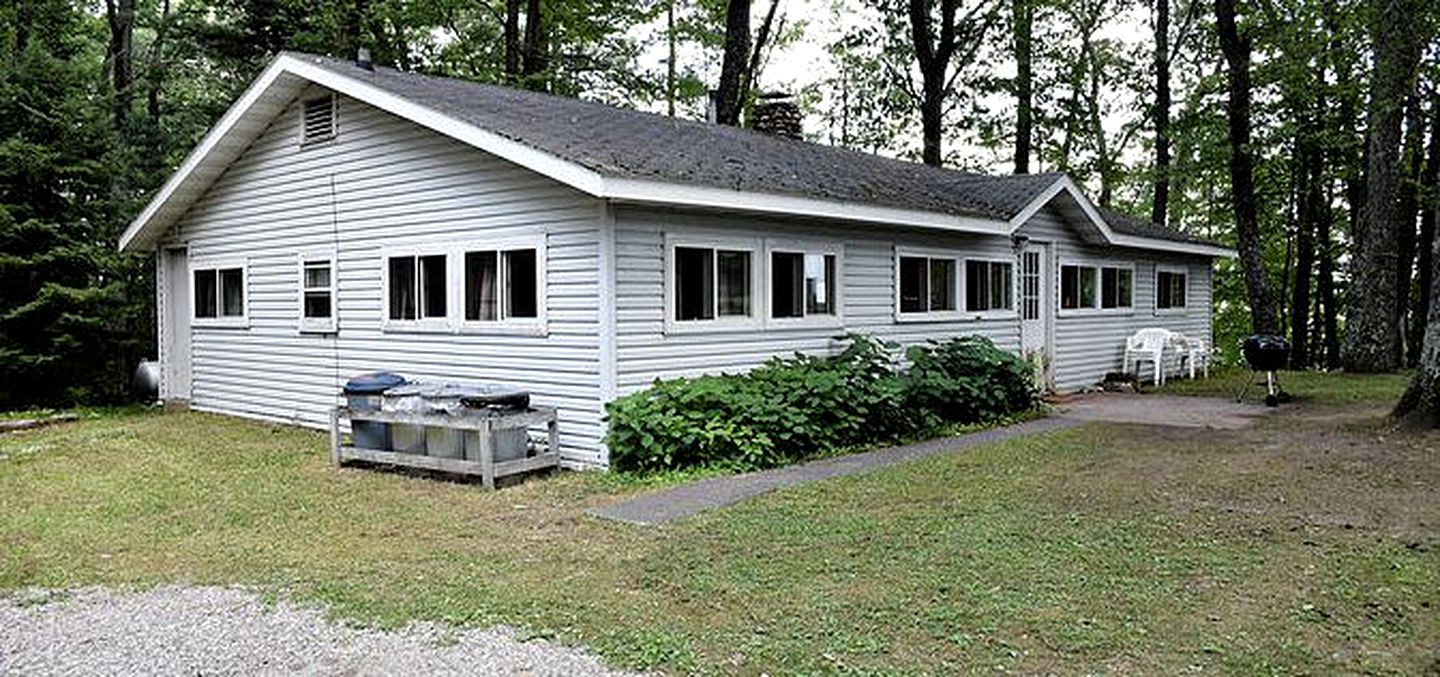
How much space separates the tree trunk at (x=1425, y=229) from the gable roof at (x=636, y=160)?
7.64 meters

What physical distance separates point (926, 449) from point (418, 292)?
5.37m

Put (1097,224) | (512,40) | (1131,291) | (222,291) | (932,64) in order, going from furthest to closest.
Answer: (932,64) → (512,40) → (1131,291) → (1097,224) → (222,291)

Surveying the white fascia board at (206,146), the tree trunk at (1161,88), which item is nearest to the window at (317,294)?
the white fascia board at (206,146)

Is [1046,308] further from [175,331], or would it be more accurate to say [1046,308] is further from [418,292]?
[175,331]

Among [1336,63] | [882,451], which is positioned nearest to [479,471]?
[882,451]

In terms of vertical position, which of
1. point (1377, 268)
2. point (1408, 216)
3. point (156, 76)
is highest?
point (156, 76)

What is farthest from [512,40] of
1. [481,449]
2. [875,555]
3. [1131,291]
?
[875,555]

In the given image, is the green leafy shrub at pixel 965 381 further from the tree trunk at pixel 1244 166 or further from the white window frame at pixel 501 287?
the tree trunk at pixel 1244 166

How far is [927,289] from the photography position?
12.4m

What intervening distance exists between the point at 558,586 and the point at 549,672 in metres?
1.19

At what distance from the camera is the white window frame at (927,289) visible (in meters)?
11.8

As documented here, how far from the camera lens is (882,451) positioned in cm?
927

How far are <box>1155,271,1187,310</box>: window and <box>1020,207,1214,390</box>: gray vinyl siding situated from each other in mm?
143

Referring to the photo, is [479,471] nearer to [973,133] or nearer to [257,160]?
[257,160]
